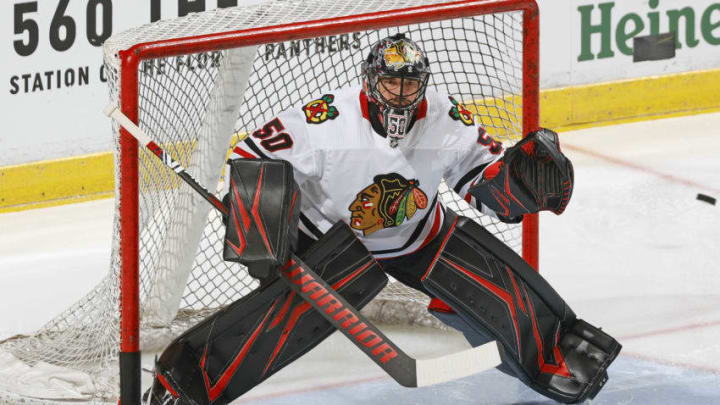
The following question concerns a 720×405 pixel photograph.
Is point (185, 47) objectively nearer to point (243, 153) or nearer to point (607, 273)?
point (243, 153)

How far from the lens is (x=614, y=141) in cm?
613

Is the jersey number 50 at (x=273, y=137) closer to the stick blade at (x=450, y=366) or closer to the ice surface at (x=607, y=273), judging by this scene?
the stick blade at (x=450, y=366)

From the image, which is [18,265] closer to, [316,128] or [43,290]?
[43,290]

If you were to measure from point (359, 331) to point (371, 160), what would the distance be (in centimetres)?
41

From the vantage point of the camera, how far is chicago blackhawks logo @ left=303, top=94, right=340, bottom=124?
3641 millimetres

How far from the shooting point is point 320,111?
144 inches

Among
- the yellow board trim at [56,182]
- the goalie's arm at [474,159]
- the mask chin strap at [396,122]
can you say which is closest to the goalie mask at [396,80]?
the mask chin strap at [396,122]

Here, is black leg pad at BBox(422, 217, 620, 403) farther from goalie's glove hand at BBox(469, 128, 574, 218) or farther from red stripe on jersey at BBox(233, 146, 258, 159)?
red stripe on jersey at BBox(233, 146, 258, 159)

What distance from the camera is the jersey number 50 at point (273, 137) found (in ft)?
11.8

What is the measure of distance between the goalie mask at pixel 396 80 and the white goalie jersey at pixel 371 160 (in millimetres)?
68

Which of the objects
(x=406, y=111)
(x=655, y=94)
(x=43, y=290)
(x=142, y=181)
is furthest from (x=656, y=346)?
(x=655, y=94)

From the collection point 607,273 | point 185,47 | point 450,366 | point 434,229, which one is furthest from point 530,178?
point 607,273

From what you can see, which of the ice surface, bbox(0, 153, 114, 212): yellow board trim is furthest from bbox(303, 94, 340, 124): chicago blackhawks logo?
bbox(0, 153, 114, 212): yellow board trim

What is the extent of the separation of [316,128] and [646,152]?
8.65ft
